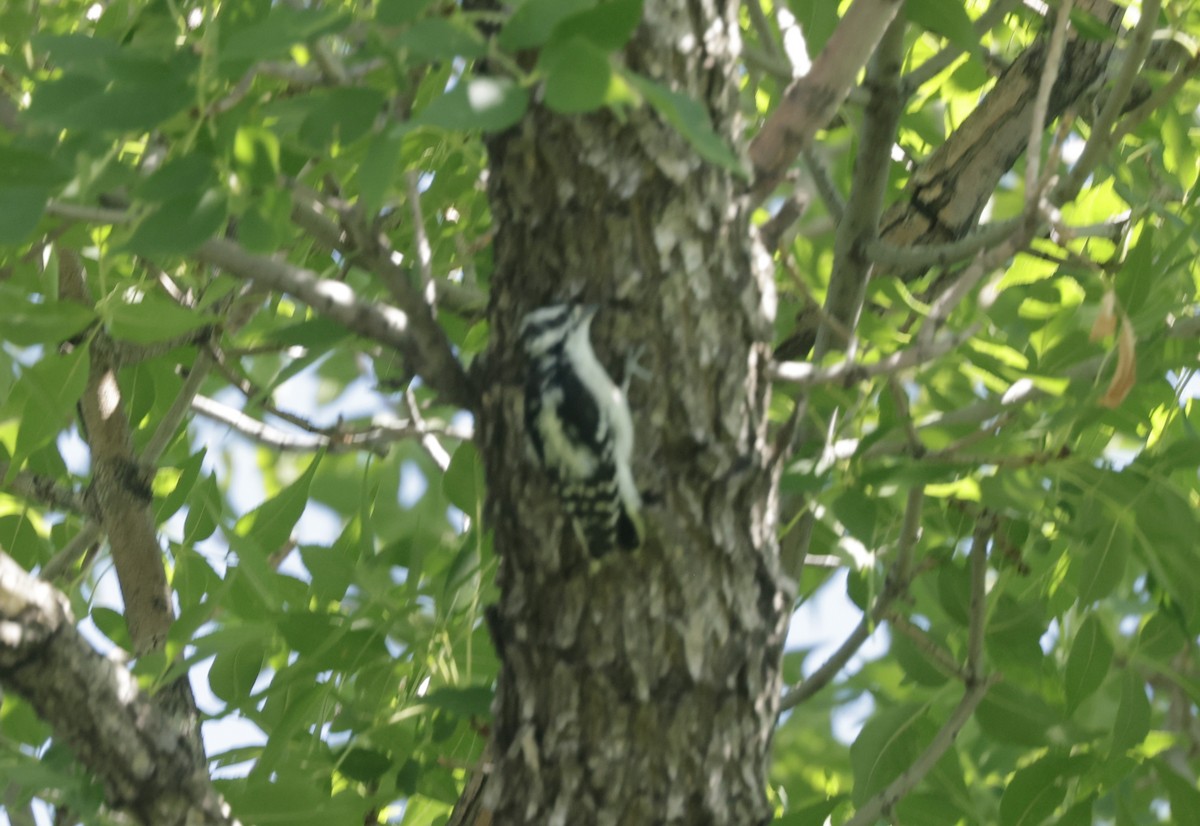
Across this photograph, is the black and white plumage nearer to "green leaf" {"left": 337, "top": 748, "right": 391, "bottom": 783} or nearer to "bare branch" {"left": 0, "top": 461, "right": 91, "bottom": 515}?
"green leaf" {"left": 337, "top": 748, "right": 391, "bottom": 783}

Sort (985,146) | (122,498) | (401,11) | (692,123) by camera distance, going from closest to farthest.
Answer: (692,123), (401,11), (122,498), (985,146)

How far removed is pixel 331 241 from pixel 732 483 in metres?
0.58

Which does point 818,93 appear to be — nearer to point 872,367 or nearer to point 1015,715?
point 872,367

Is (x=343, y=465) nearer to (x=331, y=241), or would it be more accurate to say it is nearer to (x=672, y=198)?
(x=331, y=241)

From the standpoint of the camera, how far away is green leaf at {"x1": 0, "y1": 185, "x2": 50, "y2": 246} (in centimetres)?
108

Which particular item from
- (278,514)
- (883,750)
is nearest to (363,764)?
(278,514)

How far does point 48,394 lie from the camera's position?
1.53 m

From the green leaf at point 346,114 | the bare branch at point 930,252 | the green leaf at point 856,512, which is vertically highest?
the bare branch at point 930,252

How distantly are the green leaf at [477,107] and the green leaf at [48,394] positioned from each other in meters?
0.75

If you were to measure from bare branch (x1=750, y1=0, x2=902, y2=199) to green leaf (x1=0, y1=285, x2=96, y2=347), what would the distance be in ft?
2.58

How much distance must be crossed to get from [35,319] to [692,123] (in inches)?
33.7

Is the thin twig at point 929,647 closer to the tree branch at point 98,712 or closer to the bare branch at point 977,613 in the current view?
the bare branch at point 977,613

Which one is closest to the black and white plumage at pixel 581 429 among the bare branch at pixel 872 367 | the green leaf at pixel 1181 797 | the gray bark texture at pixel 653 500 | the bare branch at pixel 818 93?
the gray bark texture at pixel 653 500

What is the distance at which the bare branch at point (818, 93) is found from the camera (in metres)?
1.48
